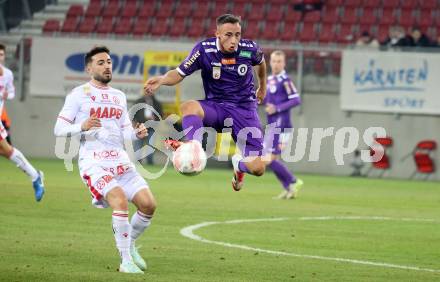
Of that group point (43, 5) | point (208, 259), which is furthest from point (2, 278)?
point (43, 5)

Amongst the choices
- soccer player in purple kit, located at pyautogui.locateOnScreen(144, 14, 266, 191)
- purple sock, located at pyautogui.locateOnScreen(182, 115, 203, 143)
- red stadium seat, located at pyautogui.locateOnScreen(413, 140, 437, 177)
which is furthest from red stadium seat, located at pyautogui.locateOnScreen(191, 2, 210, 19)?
purple sock, located at pyautogui.locateOnScreen(182, 115, 203, 143)

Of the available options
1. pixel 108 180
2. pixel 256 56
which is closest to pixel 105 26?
pixel 256 56

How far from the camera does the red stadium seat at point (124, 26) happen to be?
32906mm

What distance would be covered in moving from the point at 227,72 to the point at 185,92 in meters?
17.3

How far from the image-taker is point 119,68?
29609mm

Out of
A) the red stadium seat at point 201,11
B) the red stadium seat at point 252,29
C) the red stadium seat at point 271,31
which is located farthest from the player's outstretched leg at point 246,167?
the red stadium seat at point 201,11

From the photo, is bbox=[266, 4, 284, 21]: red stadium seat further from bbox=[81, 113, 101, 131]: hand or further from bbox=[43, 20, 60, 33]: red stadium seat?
bbox=[81, 113, 101, 131]: hand

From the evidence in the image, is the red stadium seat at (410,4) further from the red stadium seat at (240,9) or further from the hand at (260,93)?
the hand at (260,93)

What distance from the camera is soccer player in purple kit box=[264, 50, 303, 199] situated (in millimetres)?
19828

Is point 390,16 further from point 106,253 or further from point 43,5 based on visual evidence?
point 106,253

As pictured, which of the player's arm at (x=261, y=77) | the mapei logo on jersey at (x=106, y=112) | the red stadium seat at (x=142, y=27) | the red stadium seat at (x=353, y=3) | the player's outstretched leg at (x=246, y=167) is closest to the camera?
the mapei logo on jersey at (x=106, y=112)

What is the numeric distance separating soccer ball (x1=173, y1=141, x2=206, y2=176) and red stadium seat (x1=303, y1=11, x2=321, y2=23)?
2092cm

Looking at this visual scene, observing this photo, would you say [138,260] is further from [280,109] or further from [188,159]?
[280,109]

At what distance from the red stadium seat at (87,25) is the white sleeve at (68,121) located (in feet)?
74.0
